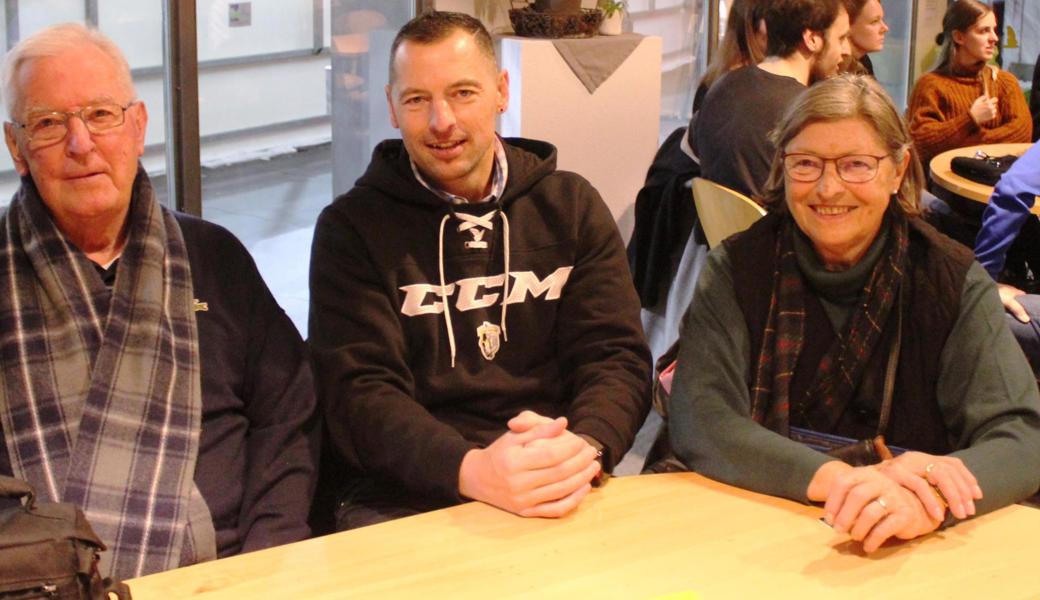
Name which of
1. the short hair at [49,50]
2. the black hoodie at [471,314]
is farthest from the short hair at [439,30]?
the short hair at [49,50]

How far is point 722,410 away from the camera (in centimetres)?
193

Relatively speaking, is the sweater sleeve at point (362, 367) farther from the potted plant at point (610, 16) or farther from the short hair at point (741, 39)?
the potted plant at point (610, 16)

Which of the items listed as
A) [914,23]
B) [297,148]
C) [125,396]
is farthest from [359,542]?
[914,23]

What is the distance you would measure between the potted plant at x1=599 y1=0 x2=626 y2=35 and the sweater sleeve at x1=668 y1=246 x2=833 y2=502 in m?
3.07

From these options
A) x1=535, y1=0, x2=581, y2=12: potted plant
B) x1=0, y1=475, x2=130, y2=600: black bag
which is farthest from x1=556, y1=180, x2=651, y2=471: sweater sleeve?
x1=535, y1=0, x2=581, y2=12: potted plant

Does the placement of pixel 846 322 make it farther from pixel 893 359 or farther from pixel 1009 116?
pixel 1009 116

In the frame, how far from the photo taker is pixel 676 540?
5.32ft

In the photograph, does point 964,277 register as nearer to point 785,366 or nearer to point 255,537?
point 785,366

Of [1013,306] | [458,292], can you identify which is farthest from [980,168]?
[458,292]

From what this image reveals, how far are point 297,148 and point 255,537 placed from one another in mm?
3064

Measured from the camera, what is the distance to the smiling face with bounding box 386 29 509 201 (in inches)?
86.3

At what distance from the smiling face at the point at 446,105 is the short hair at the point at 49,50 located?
0.47 metres

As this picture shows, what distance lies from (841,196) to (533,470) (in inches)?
27.5

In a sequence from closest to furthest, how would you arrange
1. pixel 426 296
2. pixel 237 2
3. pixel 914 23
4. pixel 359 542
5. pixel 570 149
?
pixel 359 542
pixel 426 296
pixel 237 2
pixel 570 149
pixel 914 23
